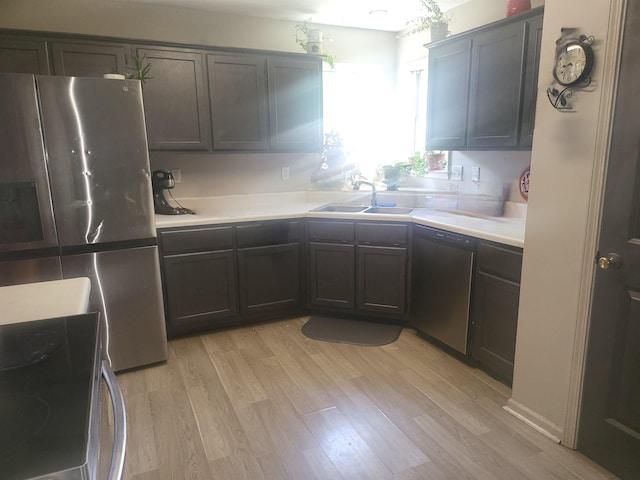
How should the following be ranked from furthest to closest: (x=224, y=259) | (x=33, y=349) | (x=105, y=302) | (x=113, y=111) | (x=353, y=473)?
1. (x=224, y=259)
2. (x=105, y=302)
3. (x=113, y=111)
4. (x=353, y=473)
5. (x=33, y=349)

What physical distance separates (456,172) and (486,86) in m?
0.87

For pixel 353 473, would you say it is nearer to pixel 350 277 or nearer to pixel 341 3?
pixel 350 277

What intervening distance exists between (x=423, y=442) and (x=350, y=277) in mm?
1432

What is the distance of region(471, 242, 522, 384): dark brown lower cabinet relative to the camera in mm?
2289

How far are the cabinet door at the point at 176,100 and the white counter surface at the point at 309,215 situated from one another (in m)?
0.54

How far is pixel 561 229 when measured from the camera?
189cm

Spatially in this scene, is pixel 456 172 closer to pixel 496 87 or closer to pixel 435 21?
pixel 496 87

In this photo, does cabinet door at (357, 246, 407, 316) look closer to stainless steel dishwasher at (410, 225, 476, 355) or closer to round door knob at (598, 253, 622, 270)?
stainless steel dishwasher at (410, 225, 476, 355)

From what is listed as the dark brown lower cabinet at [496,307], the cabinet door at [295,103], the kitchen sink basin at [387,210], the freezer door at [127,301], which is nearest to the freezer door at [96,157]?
the freezer door at [127,301]

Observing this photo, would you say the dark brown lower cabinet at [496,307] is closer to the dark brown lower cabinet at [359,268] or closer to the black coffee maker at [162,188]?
the dark brown lower cabinet at [359,268]

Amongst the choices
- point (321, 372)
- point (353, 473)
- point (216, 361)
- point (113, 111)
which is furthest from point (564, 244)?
point (113, 111)

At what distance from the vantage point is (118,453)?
2.75ft

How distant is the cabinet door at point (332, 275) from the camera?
3242mm

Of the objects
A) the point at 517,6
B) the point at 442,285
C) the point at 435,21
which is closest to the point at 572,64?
the point at 517,6
